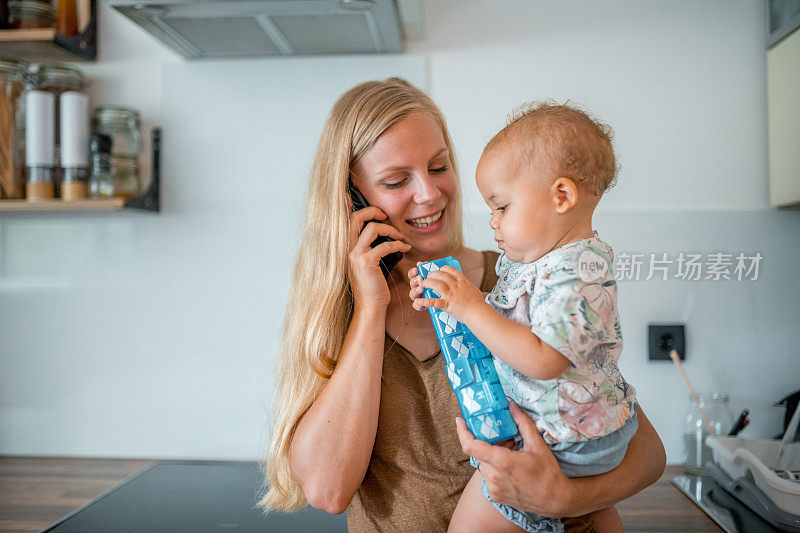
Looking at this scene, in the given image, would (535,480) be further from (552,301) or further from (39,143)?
(39,143)

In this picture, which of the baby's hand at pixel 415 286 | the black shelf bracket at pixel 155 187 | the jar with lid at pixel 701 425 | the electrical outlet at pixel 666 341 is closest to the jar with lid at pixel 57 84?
the black shelf bracket at pixel 155 187

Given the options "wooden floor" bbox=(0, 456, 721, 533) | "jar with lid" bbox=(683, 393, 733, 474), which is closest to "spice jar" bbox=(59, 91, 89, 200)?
"wooden floor" bbox=(0, 456, 721, 533)

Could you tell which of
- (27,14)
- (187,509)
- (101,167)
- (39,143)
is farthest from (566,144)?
(27,14)

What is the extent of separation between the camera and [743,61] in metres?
1.59

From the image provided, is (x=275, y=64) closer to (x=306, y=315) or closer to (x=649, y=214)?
(x=306, y=315)

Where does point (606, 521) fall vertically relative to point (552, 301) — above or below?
below

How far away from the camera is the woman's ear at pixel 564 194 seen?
77 cm

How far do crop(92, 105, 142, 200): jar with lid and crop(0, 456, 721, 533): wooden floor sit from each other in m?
0.74

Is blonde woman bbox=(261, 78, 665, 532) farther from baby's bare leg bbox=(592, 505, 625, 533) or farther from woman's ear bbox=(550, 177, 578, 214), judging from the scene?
woman's ear bbox=(550, 177, 578, 214)

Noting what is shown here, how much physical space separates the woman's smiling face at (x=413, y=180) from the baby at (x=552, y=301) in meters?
0.14

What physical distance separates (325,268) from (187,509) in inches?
29.2

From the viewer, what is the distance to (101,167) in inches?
61.6

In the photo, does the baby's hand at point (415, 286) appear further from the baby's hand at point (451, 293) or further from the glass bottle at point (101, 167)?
the glass bottle at point (101, 167)

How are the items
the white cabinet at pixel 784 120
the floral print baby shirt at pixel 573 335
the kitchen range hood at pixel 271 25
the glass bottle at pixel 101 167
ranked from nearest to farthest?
the floral print baby shirt at pixel 573 335
the kitchen range hood at pixel 271 25
the white cabinet at pixel 784 120
the glass bottle at pixel 101 167
